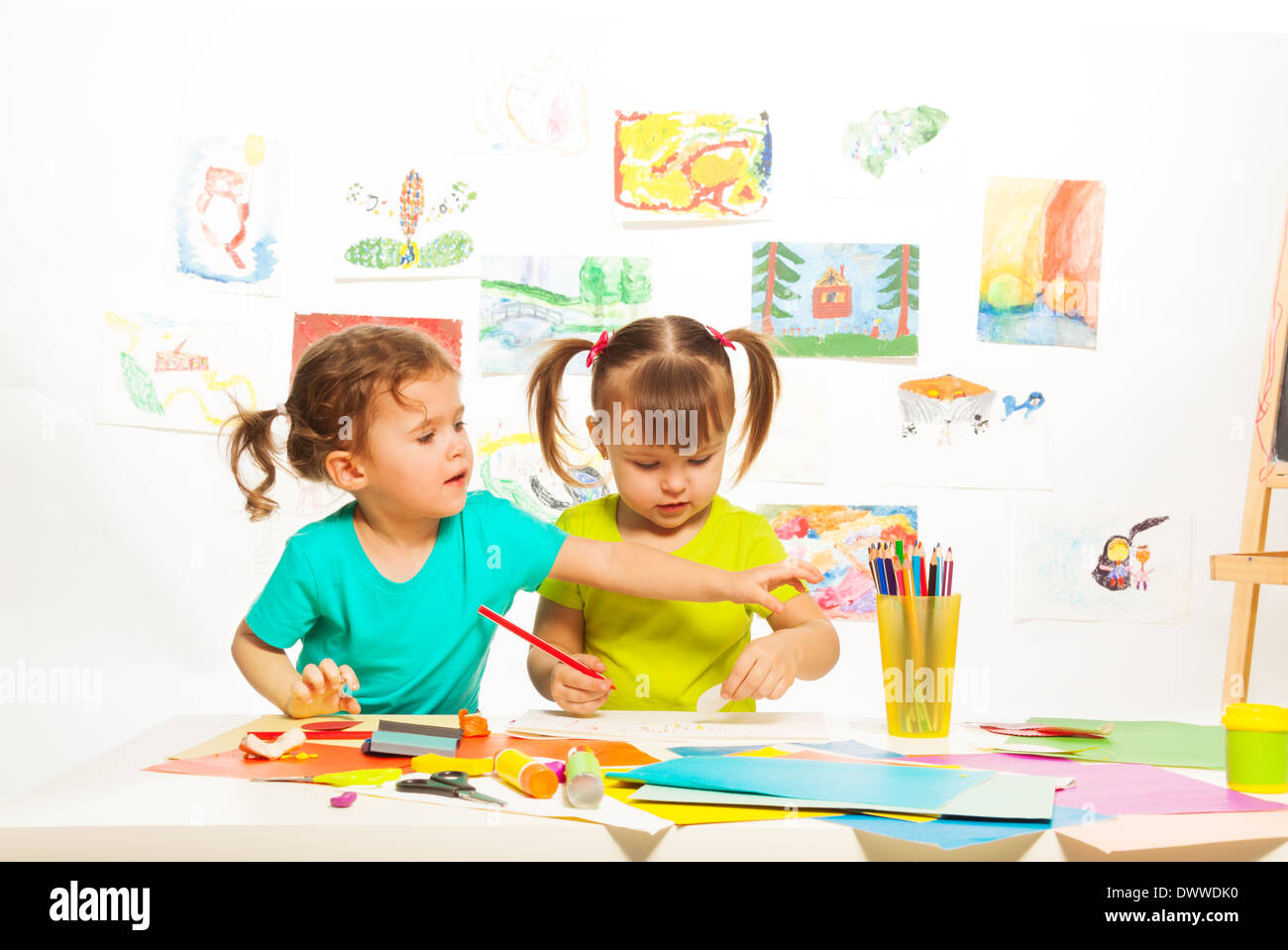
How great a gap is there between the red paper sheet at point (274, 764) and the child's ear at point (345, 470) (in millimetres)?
364

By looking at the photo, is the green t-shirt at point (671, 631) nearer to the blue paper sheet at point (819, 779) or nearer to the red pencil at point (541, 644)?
the red pencil at point (541, 644)

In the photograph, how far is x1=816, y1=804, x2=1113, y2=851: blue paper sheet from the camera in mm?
556

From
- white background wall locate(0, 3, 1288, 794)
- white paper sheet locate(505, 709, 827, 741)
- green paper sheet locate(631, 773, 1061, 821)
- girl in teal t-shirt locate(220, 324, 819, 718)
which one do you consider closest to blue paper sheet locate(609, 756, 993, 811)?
green paper sheet locate(631, 773, 1061, 821)

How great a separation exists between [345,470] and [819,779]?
0.61 metres

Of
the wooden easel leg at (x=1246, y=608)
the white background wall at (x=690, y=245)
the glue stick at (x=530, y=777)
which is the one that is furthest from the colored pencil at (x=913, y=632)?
the white background wall at (x=690, y=245)

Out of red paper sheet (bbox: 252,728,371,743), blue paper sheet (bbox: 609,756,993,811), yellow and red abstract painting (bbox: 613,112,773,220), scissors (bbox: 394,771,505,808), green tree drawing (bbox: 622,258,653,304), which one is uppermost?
yellow and red abstract painting (bbox: 613,112,773,220)

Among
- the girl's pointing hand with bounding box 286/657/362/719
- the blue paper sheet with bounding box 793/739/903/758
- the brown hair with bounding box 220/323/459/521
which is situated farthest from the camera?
the brown hair with bounding box 220/323/459/521

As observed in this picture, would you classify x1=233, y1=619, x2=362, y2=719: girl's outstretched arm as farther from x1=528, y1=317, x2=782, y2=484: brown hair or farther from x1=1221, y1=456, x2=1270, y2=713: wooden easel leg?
x1=1221, y1=456, x2=1270, y2=713: wooden easel leg

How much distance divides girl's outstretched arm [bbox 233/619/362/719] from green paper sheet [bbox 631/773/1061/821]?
0.35 meters

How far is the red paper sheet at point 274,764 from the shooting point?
71 centimetres

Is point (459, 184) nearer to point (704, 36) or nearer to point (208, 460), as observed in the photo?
point (704, 36)

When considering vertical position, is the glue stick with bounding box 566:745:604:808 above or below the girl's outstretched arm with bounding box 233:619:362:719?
above

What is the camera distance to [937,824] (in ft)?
1.92
